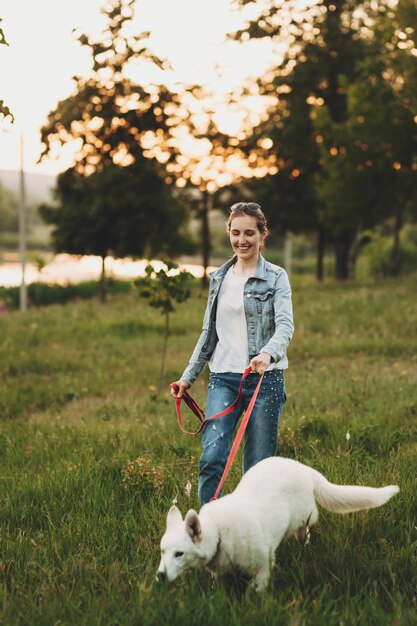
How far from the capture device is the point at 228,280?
4562 mm

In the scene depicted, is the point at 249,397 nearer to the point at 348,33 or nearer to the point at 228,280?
the point at 228,280

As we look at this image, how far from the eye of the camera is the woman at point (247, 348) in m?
4.32

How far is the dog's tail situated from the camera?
12.0 feet

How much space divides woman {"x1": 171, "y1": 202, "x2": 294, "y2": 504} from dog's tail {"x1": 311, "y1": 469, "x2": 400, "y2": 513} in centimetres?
53

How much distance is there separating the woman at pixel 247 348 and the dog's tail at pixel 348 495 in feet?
1.75

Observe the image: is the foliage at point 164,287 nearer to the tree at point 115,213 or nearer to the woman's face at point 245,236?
the woman's face at point 245,236

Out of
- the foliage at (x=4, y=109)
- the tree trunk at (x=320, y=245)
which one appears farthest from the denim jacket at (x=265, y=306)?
the tree trunk at (x=320, y=245)

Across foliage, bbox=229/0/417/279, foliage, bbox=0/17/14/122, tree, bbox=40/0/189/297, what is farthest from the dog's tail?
tree, bbox=40/0/189/297

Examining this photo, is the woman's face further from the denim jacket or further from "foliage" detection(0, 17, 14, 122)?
"foliage" detection(0, 17, 14, 122)

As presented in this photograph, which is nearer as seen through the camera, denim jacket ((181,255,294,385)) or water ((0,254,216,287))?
denim jacket ((181,255,294,385))

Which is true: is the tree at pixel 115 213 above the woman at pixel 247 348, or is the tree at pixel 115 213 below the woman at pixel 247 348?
above

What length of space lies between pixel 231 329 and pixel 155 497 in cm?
137

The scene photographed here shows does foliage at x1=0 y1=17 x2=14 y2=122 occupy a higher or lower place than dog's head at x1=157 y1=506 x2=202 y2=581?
higher

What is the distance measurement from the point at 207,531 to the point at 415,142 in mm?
22395
